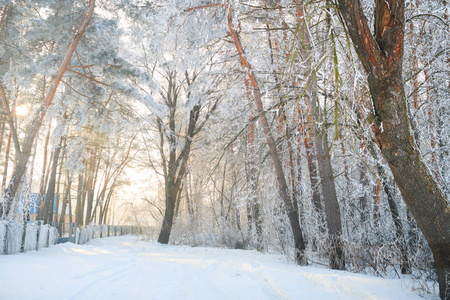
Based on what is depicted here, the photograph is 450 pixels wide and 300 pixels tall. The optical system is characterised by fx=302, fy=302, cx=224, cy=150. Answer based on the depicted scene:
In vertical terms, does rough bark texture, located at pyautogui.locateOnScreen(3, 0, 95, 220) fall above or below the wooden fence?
above

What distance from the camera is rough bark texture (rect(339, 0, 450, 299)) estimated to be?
110 inches

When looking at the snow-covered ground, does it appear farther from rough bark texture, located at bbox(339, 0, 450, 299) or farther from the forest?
rough bark texture, located at bbox(339, 0, 450, 299)

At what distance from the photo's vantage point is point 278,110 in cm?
556

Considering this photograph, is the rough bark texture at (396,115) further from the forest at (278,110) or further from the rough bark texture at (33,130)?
the rough bark texture at (33,130)

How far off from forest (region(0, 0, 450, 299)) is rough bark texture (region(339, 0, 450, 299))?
0.01 meters

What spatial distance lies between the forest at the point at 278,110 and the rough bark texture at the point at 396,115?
11mm

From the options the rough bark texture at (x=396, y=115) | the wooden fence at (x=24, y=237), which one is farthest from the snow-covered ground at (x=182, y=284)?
the wooden fence at (x=24, y=237)

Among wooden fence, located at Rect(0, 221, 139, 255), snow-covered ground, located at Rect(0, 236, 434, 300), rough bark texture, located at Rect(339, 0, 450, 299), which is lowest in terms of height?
snow-covered ground, located at Rect(0, 236, 434, 300)

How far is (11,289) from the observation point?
3.82 metres

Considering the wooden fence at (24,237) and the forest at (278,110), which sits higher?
the forest at (278,110)

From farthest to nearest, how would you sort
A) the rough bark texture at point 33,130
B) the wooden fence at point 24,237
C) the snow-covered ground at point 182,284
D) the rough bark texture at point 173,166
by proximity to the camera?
the rough bark texture at point 173,166 < the rough bark texture at point 33,130 < the wooden fence at point 24,237 < the snow-covered ground at point 182,284

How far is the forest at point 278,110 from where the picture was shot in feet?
9.43

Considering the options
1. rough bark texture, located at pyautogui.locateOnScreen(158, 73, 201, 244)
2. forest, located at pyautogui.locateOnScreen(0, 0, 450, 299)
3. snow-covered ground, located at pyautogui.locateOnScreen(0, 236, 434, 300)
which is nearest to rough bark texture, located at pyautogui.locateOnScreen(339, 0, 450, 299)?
forest, located at pyautogui.locateOnScreen(0, 0, 450, 299)

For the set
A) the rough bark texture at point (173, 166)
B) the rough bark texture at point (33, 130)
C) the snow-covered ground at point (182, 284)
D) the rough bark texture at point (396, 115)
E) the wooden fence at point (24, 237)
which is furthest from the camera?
the rough bark texture at point (173, 166)
